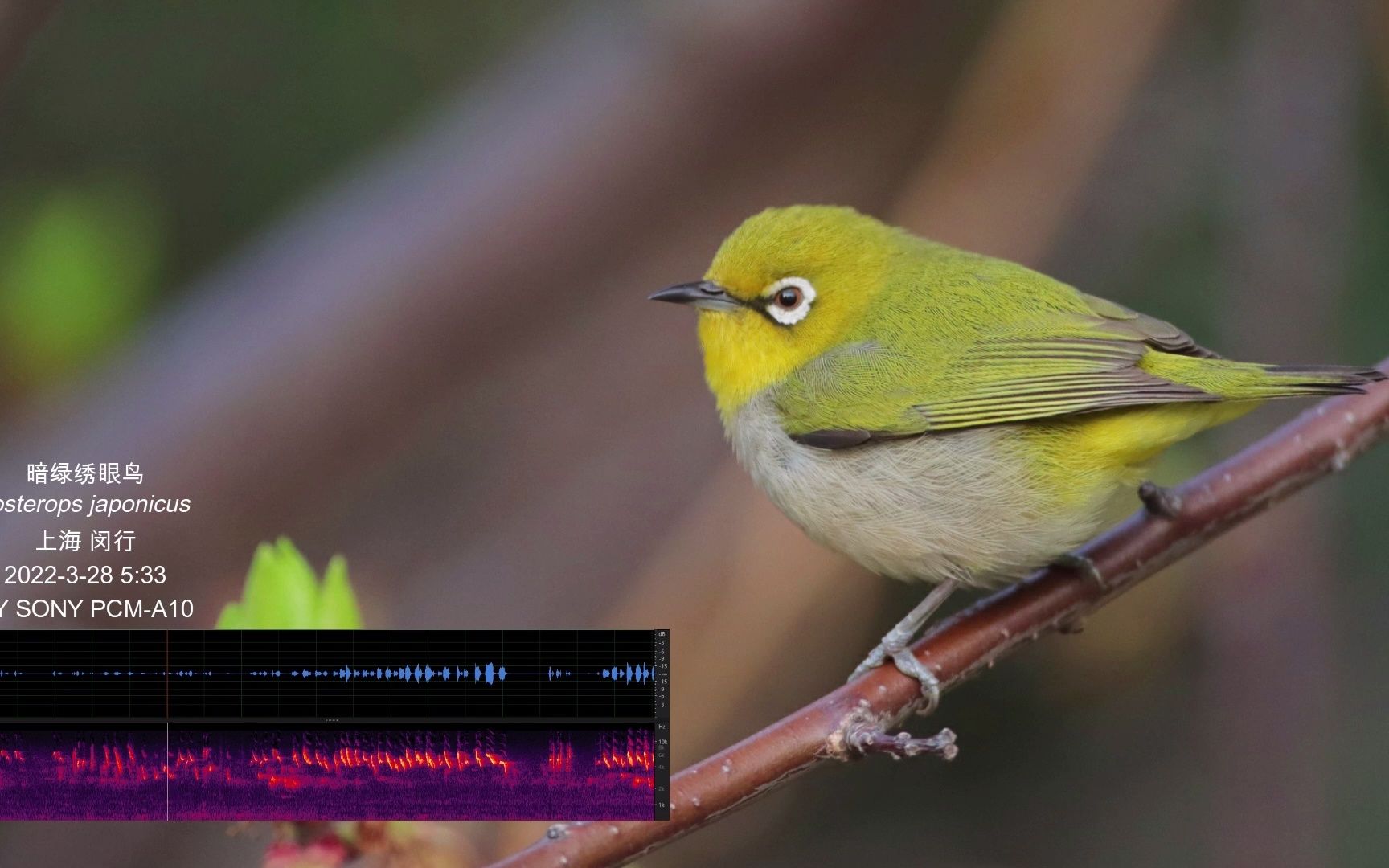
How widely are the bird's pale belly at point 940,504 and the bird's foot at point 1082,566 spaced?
14 centimetres

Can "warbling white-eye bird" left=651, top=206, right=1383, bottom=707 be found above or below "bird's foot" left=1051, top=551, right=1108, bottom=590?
above

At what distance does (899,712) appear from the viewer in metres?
2.81

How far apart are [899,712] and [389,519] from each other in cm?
392

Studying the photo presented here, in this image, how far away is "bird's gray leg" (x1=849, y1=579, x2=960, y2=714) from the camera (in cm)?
288

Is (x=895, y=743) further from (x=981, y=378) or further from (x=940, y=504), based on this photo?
(x=981, y=378)

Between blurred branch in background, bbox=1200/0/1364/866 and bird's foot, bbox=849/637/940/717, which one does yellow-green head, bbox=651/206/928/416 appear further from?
blurred branch in background, bbox=1200/0/1364/866

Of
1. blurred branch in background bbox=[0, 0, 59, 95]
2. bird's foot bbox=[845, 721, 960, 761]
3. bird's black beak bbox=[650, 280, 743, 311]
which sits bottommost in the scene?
bird's foot bbox=[845, 721, 960, 761]

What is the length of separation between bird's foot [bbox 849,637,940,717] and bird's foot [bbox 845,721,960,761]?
1.11ft

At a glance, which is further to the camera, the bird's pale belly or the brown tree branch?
the bird's pale belly

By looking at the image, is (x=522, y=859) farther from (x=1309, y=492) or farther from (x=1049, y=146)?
(x=1049, y=146)

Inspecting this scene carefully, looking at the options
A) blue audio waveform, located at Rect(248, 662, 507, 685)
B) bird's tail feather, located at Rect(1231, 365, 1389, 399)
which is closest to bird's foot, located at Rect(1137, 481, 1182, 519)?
bird's tail feather, located at Rect(1231, 365, 1389, 399)

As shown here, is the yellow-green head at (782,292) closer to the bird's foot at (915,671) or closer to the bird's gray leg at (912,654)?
the bird's gray leg at (912,654)

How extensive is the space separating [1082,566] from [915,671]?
689 mm

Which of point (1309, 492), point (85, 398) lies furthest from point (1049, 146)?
point (85, 398)
